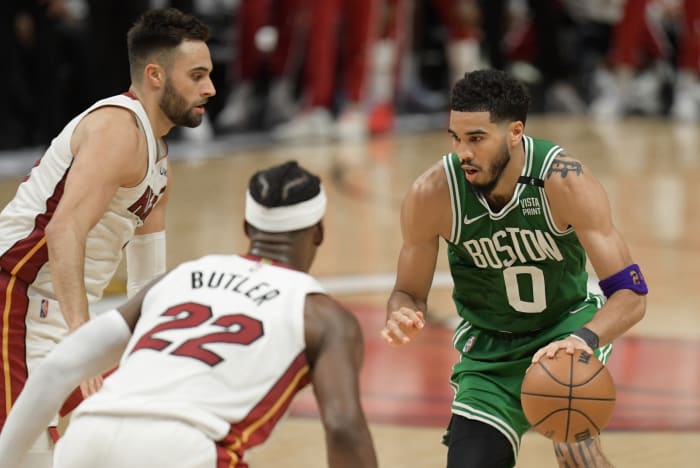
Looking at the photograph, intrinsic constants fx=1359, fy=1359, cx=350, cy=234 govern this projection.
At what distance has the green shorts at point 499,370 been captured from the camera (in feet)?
15.2

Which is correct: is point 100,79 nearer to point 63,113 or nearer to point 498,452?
point 63,113

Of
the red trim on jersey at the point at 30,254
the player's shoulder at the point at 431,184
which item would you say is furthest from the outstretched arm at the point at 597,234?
the red trim on jersey at the point at 30,254

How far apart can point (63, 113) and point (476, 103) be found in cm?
948

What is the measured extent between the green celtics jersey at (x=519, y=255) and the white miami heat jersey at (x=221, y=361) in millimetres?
1372

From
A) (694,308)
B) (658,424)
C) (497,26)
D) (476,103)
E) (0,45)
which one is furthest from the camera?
(497,26)

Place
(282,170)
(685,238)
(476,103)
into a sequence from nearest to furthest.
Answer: (282,170) → (476,103) → (685,238)

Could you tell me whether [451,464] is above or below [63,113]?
above

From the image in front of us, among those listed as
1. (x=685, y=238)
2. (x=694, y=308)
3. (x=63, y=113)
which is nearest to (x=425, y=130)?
(x=63, y=113)

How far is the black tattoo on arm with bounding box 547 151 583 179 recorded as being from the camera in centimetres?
457

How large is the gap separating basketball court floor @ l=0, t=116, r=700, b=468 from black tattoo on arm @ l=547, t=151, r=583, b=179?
134 cm

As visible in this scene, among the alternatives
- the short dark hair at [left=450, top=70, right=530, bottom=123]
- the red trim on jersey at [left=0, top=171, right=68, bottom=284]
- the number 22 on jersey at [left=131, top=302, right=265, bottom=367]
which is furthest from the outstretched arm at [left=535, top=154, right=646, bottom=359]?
the red trim on jersey at [left=0, top=171, right=68, bottom=284]

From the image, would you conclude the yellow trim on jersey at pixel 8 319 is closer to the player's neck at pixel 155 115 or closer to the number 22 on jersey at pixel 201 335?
the player's neck at pixel 155 115

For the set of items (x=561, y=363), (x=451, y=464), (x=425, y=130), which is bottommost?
(x=425, y=130)

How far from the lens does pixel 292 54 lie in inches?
631
